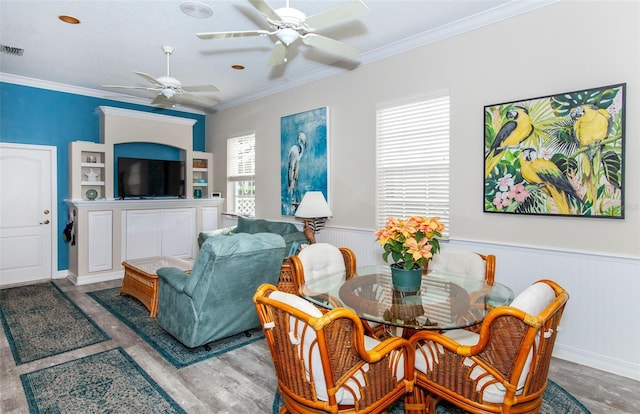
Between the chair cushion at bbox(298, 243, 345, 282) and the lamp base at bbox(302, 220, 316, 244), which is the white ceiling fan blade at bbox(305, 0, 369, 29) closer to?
the chair cushion at bbox(298, 243, 345, 282)

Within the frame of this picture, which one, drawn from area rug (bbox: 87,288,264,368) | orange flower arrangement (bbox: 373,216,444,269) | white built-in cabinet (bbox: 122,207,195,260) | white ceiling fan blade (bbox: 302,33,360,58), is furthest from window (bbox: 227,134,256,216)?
orange flower arrangement (bbox: 373,216,444,269)

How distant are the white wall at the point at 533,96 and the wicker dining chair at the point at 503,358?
1299 mm

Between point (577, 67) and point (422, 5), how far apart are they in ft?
4.45

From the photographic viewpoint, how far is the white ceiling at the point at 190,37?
125 inches

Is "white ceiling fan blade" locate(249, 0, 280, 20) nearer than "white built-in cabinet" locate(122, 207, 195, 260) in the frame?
Yes

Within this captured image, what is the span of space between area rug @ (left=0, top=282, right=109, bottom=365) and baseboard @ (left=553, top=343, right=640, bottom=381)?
4.06m

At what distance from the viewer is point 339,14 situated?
2271 mm

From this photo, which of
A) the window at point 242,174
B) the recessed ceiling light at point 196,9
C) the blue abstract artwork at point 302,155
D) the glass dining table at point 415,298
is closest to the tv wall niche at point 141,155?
the window at point 242,174

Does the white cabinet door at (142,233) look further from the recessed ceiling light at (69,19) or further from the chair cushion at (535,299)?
the chair cushion at (535,299)

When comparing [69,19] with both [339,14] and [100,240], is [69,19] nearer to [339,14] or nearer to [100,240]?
[339,14]

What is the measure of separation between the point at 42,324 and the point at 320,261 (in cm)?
305

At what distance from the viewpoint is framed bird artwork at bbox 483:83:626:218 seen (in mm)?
2646

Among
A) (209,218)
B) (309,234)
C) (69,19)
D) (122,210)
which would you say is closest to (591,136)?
(309,234)

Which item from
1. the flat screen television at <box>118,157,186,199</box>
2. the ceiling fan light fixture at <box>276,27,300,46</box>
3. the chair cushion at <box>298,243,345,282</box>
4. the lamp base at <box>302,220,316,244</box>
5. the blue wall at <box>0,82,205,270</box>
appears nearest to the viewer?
the ceiling fan light fixture at <box>276,27,300,46</box>
